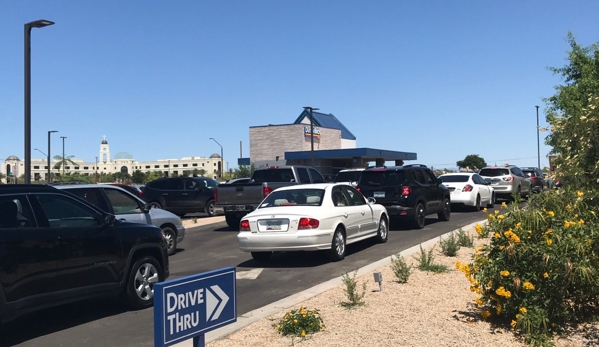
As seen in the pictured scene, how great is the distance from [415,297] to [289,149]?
170ft

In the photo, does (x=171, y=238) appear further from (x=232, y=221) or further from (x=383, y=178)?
(x=383, y=178)

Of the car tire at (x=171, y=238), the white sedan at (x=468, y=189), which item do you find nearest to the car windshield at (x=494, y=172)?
the white sedan at (x=468, y=189)

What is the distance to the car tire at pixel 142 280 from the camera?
8016 millimetres

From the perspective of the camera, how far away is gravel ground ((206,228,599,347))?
5828 mm

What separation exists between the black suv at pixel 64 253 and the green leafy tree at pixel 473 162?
96864mm

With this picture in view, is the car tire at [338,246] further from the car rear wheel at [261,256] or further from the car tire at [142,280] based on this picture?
the car tire at [142,280]

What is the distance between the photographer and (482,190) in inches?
907

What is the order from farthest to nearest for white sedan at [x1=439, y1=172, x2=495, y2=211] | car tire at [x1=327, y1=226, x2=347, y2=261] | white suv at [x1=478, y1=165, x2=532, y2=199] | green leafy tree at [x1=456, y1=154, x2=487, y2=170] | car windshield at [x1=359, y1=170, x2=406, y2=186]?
green leafy tree at [x1=456, y1=154, x2=487, y2=170] < white suv at [x1=478, y1=165, x2=532, y2=199] < white sedan at [x1=439, y1=172, x2=495, y2=211] < car windshield at [x1=359, y1=170, x2=406, y2=186] < car tire at [x1=327, y1=226, x2=347, y2=261]

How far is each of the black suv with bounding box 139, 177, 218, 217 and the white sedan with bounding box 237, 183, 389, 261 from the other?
11448 millimetres

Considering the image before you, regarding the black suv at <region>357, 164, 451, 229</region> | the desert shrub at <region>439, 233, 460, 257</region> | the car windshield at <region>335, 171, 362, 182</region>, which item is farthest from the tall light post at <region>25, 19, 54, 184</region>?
the car windshield at <region>335, 171, 362, 182</region>

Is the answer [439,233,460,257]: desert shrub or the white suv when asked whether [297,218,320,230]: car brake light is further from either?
the white suv

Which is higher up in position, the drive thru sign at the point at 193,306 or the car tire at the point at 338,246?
the drive thru sign at the point at 193,306

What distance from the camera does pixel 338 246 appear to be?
38.2 feet

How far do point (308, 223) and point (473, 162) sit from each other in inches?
3794
